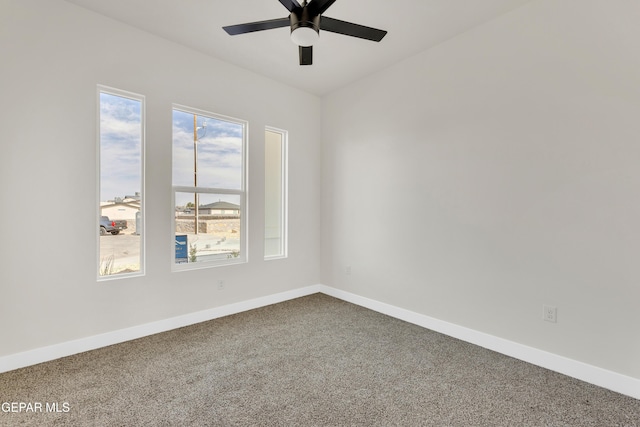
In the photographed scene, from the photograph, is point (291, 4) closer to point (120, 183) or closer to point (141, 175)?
point (141, 175)

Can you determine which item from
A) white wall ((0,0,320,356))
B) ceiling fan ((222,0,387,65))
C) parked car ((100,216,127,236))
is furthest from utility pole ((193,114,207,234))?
ceiling fan ((222,0,387,65))

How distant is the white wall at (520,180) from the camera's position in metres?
2.06

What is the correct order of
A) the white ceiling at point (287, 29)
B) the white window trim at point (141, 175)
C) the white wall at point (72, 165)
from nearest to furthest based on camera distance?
the white wall at point (72, 165), the white ceiling at point (287, 29), the white window trim at point (141, 175)

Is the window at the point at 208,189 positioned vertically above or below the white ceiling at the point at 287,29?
below

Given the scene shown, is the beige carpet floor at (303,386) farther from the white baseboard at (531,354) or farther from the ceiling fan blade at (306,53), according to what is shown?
the ceiling fan blade at (306,53)

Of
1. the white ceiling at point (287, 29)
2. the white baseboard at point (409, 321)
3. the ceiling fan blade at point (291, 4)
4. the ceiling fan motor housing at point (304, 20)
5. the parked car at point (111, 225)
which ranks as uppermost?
the white ceiling at point (287, 29)

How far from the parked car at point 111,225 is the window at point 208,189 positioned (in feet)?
1.50

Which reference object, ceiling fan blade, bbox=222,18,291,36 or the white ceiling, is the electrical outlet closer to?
the white ceiling

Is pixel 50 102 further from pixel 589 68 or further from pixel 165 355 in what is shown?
pixel 589 68

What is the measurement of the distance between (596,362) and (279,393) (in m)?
2.26

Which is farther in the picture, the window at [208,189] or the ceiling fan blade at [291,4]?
the window at [208,189]

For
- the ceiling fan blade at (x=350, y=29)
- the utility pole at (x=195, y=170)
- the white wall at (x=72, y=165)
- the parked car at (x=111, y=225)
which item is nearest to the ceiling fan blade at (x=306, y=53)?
the ceiling fan blade at (x=350, y=29)

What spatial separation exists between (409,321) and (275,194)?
2.29 metres

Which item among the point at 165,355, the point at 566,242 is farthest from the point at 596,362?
the point at 165,355
